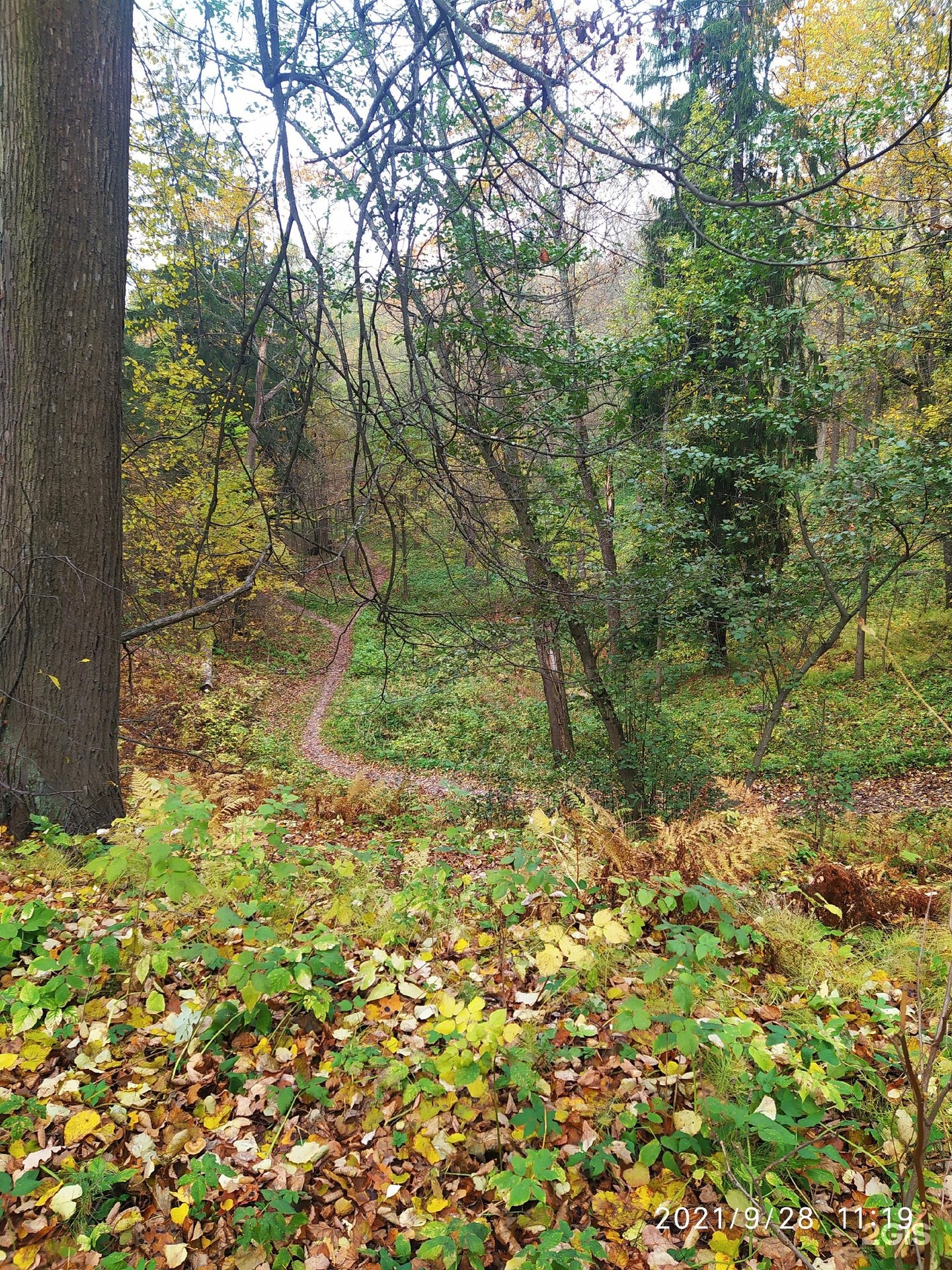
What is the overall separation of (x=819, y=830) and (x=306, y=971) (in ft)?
19.4

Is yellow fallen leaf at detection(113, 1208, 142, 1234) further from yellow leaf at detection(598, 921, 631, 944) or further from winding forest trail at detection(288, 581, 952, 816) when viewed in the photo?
winding forest trail at detection(288, 581, 952, 816)

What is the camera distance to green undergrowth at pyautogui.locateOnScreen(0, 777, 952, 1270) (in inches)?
69.9

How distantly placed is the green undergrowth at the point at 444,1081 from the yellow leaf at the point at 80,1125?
1cm

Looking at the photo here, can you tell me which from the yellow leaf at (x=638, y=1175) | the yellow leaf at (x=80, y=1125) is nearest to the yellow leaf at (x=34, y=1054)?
the yellow leaf at (x=80, y=1125)

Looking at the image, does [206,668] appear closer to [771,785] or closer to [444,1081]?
[771,785]

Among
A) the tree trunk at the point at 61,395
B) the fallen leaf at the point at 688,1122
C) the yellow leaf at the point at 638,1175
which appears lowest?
the yellow leaf at the point at 638,1175

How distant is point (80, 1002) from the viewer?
98.0 inches

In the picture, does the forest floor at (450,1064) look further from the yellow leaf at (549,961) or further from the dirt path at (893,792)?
the dirt path at (893,792)

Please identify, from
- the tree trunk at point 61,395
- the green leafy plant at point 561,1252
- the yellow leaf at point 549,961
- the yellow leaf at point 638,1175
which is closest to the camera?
the green leafy plant at point 561,1252

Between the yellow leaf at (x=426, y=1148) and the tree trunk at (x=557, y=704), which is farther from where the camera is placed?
the tree trunk at (x=557, y=704)

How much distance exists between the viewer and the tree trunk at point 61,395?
3.27 meters

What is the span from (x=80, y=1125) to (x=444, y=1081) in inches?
45.6

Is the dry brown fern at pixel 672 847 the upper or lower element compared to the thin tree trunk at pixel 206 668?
upper

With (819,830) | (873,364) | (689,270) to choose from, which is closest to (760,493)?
(689,270)
